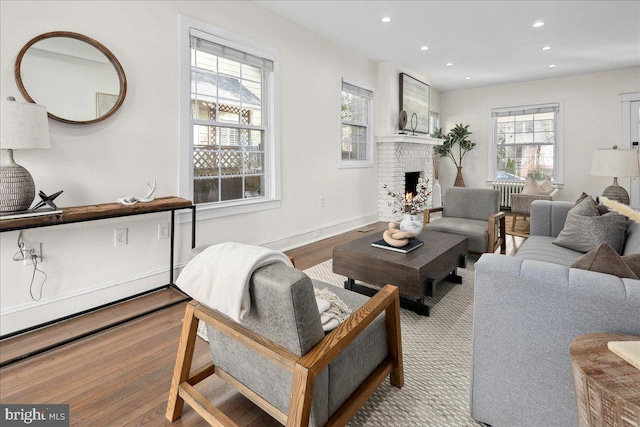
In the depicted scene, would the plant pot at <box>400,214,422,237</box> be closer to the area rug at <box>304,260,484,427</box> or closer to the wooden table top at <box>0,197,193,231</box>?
the area rug at <box>304,260,484,427</box>

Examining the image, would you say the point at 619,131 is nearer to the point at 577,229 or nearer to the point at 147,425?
the point at 577,229

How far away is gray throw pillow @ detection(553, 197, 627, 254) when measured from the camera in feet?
8.13

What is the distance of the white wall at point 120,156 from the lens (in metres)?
2.23

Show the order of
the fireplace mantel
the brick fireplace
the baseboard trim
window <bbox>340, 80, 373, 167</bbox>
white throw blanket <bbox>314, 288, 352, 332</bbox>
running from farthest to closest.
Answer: the brick fireplace → the fireplace mantel → window <bbox>340, 80, 373, 167</bbox> → the baseboard trim → white throw blanket <bbox>314, 288, 352, 332</bbox>

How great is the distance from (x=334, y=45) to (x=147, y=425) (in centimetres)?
484

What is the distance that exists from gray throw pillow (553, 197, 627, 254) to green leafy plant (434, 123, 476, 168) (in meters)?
5.56

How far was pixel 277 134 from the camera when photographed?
3.95 m

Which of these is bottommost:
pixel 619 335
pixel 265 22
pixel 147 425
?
pixel 147 425

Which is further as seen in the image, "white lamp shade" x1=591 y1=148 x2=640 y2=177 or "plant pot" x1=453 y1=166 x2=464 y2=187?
"plant pot" x1=453 y1=166 x2=464 y2=187

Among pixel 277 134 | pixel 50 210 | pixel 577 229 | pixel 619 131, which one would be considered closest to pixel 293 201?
pixel 277 134

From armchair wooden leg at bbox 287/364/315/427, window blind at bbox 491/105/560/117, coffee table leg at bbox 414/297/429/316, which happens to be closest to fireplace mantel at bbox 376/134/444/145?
window blind at bbox 491/105/560/117

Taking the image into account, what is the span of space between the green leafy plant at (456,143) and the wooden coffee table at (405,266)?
5.70 metres

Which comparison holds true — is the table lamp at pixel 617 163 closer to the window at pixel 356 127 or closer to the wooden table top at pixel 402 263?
the wooden table top at pixel 402 263

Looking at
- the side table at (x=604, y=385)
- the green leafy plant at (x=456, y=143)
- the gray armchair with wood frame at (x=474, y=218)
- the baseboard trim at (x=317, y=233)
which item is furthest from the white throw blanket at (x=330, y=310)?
the green leafy plant at (x=456, y=143)
